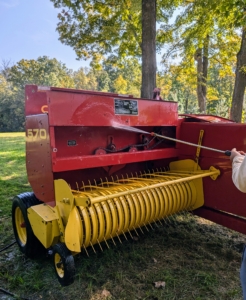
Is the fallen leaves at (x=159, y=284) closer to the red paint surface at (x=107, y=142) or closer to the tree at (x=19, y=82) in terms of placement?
the red paint surface at (x=107, y=142)

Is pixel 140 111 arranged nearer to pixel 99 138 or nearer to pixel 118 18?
pixel 99 138

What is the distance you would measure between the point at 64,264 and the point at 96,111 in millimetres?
1314

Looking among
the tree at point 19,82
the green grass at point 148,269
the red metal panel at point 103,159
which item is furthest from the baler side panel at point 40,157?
the tree at point 19,82

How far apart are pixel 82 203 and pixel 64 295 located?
0.87m

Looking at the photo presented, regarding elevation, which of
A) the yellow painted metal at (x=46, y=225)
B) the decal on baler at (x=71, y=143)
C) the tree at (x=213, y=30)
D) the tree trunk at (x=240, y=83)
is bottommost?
the yellow painted metal at (x=46, y=225)

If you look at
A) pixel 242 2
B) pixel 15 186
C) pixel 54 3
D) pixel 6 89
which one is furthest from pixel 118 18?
pixel 6 89

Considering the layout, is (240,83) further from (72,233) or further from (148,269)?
(72,233)

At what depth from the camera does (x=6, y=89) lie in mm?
38875

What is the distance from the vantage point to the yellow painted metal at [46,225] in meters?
2.04

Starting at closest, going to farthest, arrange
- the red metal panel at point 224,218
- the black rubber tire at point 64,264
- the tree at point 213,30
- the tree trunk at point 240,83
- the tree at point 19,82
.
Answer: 1. the black rubber tire at point 64,264
2. the red metal panel at point 224,218
3. the tree at point 213,30
4. the tree trunk at point 240,83
5. the tree at point 19,82

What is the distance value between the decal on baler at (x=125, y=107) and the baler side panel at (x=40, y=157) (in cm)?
73

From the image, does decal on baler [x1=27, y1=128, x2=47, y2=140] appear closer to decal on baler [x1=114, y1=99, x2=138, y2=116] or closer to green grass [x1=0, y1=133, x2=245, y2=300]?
decal on baler [x1=114, y1=99, x2=138, y2=116]

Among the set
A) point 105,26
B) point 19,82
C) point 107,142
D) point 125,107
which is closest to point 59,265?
point 107,142

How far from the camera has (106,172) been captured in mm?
2955
